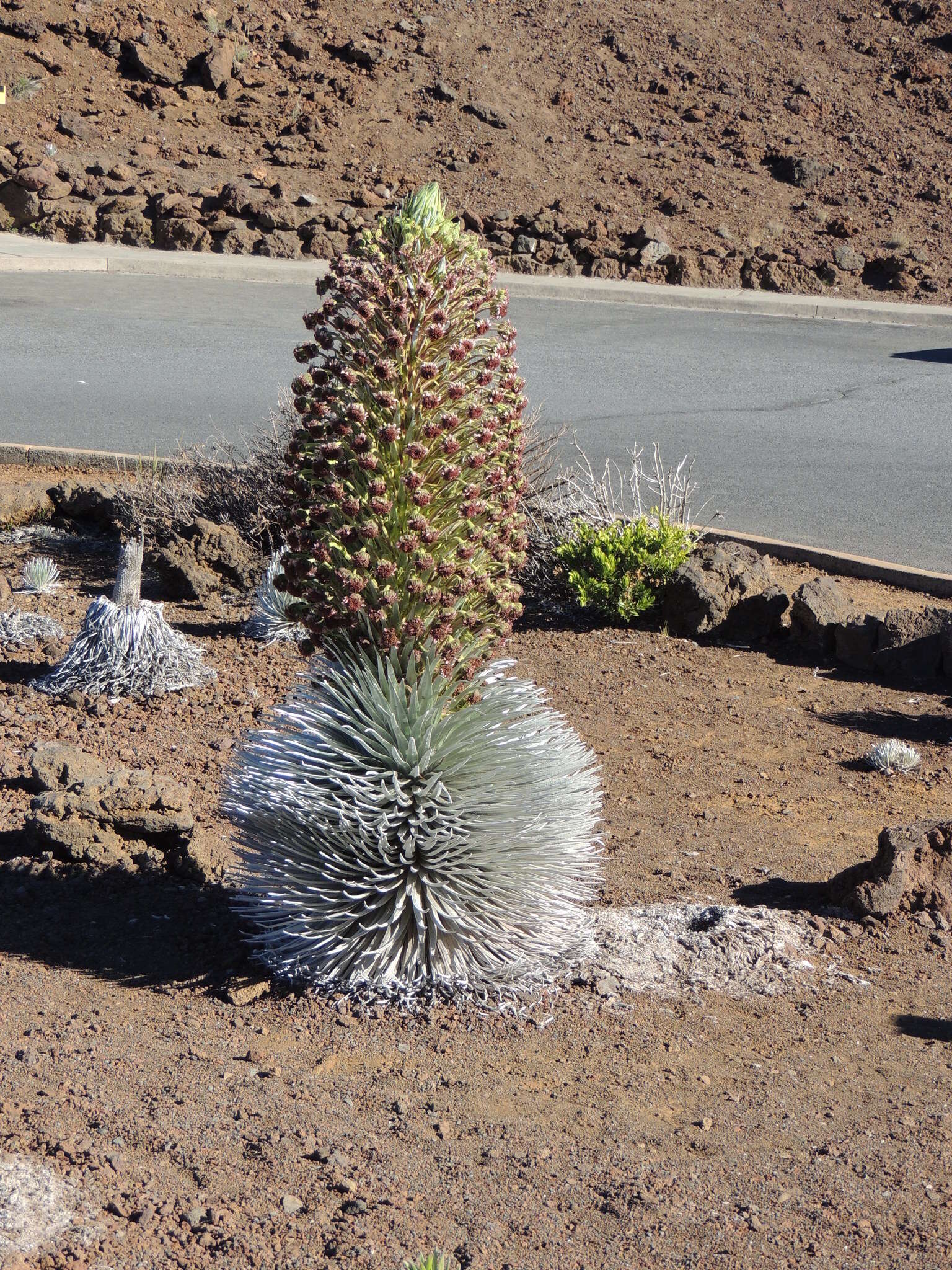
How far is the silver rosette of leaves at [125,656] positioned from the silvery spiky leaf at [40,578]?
1.02 m

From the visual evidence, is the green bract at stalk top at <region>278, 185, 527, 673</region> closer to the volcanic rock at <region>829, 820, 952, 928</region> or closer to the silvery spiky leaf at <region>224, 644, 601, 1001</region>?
the silvery spiky leaf at <region>224, 644, 601, 1001</region>

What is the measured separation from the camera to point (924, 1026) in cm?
317

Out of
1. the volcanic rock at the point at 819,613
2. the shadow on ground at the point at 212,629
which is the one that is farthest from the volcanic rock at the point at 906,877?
the shadow on ground at the point at 212,629

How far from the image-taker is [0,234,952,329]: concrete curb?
1551 cm

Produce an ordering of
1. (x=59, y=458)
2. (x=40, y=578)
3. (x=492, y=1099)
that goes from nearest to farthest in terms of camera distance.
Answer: (x=492, y=1099)
(x=40, y=578)
(x=59, y=458)

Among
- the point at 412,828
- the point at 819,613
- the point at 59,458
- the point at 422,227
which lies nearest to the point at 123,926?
the point at 412,828

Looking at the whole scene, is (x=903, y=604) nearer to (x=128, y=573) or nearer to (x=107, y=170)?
(x=128, y=573)

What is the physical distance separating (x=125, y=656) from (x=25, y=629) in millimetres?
762

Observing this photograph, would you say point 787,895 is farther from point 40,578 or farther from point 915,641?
point 40,578

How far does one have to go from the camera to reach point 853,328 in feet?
49.2

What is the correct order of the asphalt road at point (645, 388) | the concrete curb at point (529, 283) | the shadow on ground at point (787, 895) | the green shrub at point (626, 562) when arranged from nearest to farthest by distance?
the shadow on ground at point (787, 895) → the green shrub at point (626, 562) → the asphalt road at point (645, 388) → the concrete curb at point (529, 283)

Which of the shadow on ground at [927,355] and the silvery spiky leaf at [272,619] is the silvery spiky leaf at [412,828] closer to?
the silvery spiky leaf at [272,619]

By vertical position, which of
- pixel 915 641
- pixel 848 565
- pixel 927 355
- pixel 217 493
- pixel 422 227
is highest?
pixel 927 355

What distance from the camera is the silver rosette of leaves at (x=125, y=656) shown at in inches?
204
